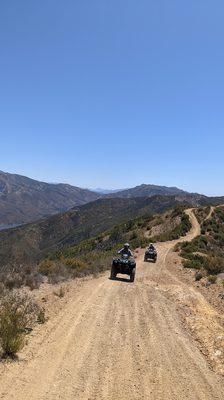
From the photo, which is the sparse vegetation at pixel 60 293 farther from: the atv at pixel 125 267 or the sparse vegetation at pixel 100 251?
the atv at pixel 125 267

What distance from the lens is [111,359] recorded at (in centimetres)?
986

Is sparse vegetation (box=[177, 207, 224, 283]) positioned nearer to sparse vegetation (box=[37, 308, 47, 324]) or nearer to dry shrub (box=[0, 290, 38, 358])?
sparse vegetation (box=[37, 308, 47, 324])

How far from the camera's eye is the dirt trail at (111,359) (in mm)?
8156

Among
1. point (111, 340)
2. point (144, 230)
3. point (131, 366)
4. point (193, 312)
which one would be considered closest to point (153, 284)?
point (193, 312)

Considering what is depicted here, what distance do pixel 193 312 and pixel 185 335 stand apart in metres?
3.35

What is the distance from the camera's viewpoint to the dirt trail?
816cm

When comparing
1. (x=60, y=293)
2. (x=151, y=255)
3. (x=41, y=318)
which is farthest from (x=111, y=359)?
(x=151, y=255)

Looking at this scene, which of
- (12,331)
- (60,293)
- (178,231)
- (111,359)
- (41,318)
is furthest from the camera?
(178,231)

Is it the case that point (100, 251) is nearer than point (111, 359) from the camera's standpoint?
No

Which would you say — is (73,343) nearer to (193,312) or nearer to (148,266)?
(193,312)

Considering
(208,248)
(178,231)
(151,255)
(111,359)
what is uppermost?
(178,231)

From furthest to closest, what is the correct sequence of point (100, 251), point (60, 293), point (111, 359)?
point (100, 251) → point (60, 293) → point (111, 359)

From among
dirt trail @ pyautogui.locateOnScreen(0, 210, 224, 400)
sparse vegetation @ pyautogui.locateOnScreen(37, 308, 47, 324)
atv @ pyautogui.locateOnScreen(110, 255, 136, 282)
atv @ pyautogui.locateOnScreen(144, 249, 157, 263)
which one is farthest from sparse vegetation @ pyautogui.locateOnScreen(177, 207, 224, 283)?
sparse vegetation @ pyautogui.locateOnScreen(37, 308, 47, 324)

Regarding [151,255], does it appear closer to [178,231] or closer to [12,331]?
[178,231]
